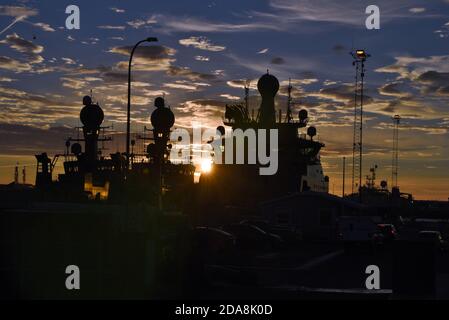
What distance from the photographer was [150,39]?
3188 cm

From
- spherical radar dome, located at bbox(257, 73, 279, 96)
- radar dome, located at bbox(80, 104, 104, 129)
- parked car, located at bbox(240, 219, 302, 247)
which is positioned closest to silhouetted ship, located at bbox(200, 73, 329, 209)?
spherical radar dome, located at bbox(257, 73, 279, 96)

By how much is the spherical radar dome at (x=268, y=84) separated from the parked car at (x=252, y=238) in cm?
4997

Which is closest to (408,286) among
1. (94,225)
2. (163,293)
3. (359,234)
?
(163,293)

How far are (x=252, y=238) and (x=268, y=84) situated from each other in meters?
51.3

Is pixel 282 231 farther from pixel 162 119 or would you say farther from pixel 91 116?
pixel 91 116

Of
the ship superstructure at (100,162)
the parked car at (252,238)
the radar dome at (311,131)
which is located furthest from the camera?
the radar dome at (311,131)

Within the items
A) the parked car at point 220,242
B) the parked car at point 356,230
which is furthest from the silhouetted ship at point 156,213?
the parked car at point 356,230

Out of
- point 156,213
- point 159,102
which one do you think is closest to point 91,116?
point 159,102

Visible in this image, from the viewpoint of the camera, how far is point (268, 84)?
310ft

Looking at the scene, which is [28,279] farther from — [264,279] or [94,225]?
[264,279]

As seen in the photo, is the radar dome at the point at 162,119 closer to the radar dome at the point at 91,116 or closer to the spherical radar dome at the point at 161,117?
the spherical radar dome at the point at 161,117

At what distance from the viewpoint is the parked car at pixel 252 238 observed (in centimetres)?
4584
